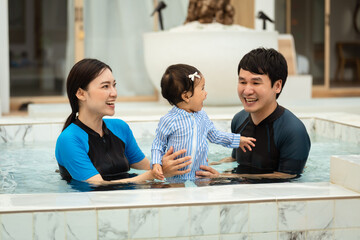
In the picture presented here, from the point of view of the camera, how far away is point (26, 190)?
3.16 m

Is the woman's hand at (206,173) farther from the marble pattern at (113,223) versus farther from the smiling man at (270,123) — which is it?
the marble pattern at (113,223)

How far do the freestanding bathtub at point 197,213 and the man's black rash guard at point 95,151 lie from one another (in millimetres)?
530

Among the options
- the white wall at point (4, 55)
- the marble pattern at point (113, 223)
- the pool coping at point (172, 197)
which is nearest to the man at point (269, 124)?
the pool coping at point (172, 197)

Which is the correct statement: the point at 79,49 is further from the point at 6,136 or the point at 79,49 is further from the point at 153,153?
the point at 153,153

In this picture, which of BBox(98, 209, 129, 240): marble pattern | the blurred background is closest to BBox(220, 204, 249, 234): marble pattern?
BBox(98, 209, 129, 240): marble pattern

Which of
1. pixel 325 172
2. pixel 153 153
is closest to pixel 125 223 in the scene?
pixel 153 153

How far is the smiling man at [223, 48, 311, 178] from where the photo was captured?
10.1 ft

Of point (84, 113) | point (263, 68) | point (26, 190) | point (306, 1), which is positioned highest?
point (306, 1)

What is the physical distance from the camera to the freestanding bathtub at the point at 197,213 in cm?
221

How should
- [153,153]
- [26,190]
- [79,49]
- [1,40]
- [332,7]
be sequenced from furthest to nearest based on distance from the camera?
1. [332,7]
2. [79,49]
3. [1,40]
4. [26,190]
5. [153,153]

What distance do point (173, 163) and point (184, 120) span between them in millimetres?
269

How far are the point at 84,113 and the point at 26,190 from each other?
0.54m

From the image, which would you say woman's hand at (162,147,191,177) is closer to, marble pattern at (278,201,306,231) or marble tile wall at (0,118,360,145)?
marble pattern at (278,201,306,231)

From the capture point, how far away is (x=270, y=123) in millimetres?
3215
